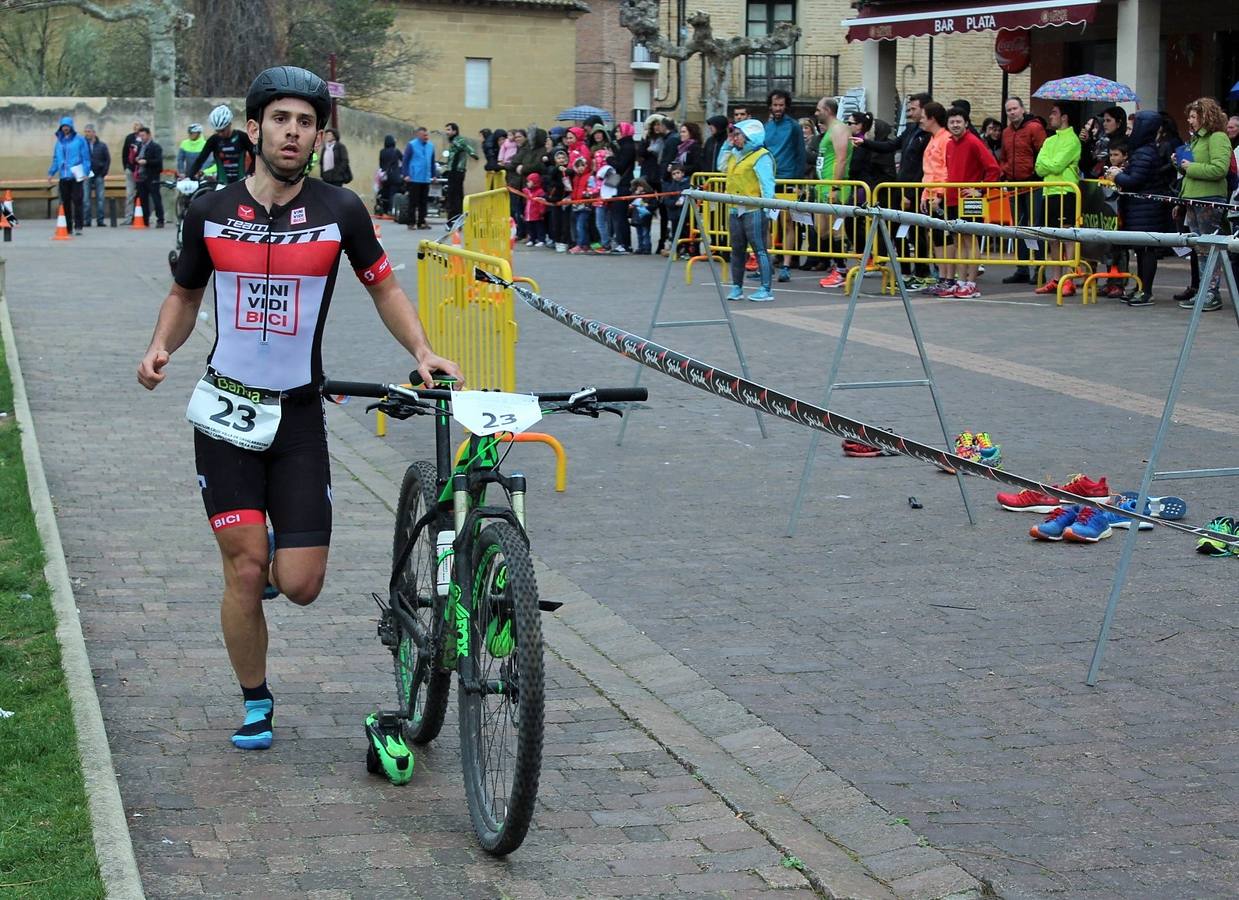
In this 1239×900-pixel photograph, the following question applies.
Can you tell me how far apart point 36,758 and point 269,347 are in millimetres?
1346

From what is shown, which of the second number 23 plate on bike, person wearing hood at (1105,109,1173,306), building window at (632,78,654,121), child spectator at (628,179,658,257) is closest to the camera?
the second number 23 plate on bike

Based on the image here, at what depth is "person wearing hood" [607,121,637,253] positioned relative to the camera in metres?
23.9

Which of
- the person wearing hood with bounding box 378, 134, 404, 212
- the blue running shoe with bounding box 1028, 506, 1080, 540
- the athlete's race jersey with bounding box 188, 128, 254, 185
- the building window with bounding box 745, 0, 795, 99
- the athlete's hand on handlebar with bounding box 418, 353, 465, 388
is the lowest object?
the blue running shoe with bounding box 1028, 506, 1080, 540

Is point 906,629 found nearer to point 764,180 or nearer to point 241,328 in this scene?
point 241,328

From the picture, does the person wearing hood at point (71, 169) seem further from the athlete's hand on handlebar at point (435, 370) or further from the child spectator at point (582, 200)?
the athlete's hand on handlebar at point (435, 370)

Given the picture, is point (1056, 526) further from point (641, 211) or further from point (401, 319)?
point (641, 211)

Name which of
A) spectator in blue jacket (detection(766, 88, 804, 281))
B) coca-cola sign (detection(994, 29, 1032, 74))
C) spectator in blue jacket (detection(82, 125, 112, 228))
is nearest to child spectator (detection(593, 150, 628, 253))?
spectator in blue jacket (detection(766, 88, 804, 281))

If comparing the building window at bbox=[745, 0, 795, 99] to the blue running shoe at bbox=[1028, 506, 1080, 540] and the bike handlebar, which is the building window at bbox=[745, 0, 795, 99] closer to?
the blue running shoe at bbox=[1028, 506, 1080, 540]

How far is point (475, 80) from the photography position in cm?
5453

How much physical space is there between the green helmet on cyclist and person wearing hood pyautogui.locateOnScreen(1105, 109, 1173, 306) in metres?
12.6

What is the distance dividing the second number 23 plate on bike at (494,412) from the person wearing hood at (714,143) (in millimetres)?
17568

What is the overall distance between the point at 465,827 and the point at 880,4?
22.4 m

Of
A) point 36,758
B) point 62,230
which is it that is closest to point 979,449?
point 36,758

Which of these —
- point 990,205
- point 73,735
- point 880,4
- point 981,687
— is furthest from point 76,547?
point 880,4
